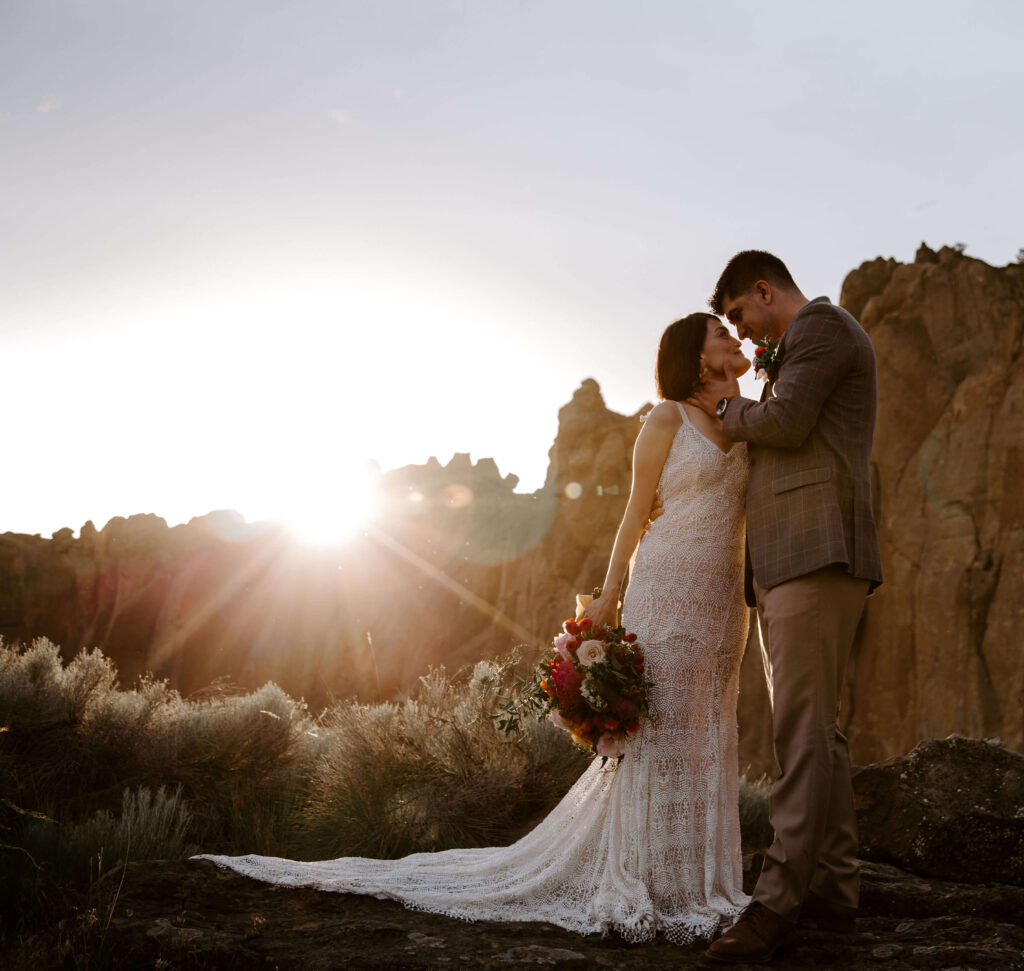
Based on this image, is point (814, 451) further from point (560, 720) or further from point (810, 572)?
point (560, 720)

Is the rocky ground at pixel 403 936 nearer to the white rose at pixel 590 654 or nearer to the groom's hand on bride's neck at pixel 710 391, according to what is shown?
the white rose at pixel 590 654

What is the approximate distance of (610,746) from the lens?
3.88 metres

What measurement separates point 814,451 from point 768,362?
19.1 inches

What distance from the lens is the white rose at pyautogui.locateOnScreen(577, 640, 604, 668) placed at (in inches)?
153

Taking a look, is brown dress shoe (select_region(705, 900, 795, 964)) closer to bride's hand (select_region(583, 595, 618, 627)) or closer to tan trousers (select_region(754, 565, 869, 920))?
tan trousers (select_region(754, 565, 869, 920))

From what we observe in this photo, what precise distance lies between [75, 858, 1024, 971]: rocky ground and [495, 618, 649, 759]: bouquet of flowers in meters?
0.81

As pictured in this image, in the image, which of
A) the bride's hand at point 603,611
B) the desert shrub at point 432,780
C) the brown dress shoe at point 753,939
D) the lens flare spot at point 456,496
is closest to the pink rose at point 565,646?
the bride's hand at point 603,611

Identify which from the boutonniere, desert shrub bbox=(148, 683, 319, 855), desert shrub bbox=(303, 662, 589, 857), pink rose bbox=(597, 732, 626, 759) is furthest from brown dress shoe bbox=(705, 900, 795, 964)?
desert shrub bbox=(148, 683, 319, 855)

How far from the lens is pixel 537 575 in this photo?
101 feet

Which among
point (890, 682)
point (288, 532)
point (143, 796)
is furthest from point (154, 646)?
point (143, 796)

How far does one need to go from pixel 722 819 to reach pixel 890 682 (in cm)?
1854

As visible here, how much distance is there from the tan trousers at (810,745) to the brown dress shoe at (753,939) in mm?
41

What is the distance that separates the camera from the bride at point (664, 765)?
3.72 metres

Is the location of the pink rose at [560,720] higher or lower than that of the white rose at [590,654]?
lower
